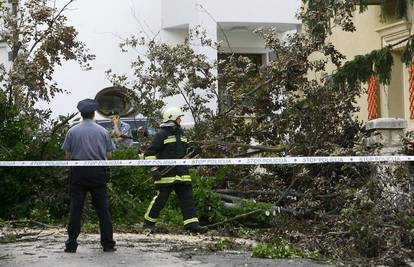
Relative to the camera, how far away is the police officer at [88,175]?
26.3 feet

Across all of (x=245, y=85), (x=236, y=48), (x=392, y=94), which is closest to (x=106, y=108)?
(x=236, y=48)

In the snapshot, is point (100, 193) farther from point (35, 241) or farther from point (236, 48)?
point (236, 48)

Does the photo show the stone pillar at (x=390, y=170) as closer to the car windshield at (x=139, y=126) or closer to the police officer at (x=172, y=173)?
the police officer at (x=172, y=173)

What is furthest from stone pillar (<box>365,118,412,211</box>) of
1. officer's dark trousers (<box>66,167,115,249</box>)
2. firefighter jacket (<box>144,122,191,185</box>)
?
officer's dark trousers (<box>66,167,115,249</box>)

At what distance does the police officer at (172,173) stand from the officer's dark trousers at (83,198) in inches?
63.2

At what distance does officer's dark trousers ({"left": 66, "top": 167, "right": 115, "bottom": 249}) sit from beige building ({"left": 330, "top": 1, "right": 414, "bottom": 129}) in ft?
27.6

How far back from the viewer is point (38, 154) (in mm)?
11531

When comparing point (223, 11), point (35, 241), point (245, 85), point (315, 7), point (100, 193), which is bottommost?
point (35, 241)

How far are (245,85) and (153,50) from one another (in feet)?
6.20

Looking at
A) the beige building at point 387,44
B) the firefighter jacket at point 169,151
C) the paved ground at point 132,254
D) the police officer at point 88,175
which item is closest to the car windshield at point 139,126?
the firefighter jacket at point 169,151

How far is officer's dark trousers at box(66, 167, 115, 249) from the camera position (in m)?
7.96

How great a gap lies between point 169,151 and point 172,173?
0.96ft

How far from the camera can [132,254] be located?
805cm

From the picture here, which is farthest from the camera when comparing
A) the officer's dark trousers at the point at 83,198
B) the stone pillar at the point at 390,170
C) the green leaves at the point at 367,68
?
the green leaves at the point at 367,68
